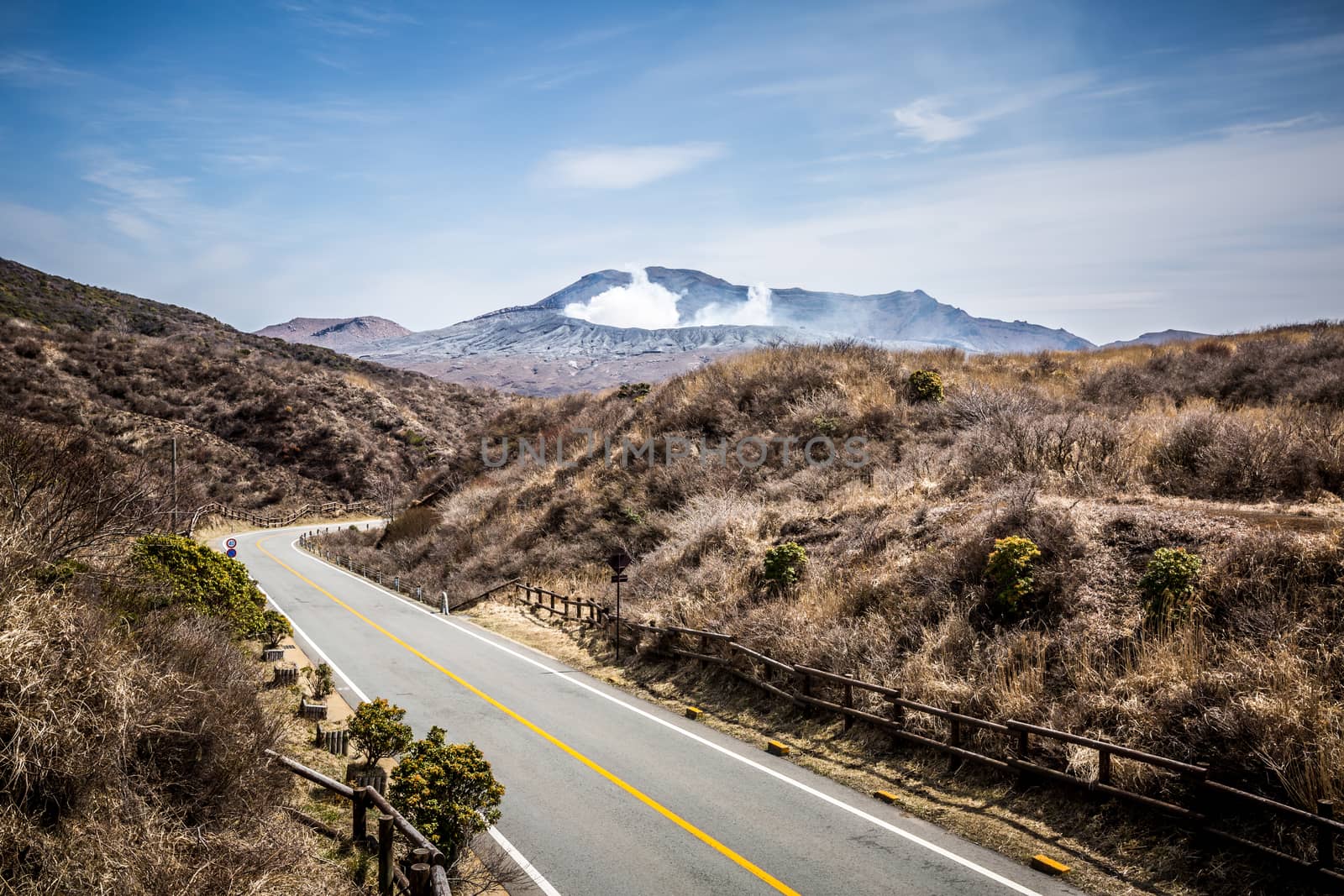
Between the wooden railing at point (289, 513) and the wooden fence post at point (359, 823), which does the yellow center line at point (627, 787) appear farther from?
the wooden railing at point (289, 513)

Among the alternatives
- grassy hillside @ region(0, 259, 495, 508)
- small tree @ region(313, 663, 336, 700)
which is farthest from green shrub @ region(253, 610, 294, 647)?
grassy hillside @ region(0, 259, 495, 508)

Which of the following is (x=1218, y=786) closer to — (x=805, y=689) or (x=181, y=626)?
(x=805, y=689)

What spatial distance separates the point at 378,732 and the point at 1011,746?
28.3ft

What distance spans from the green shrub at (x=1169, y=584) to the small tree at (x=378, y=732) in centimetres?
1058

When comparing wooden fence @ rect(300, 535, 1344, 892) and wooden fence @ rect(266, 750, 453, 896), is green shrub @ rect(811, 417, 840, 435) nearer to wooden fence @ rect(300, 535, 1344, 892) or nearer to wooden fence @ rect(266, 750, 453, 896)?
wooden fence @ rect(300, 535, 1344, 892)

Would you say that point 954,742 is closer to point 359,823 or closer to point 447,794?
point 447,794

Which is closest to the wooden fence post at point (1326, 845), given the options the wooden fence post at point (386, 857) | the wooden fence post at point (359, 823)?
the wooden fence post at point (386, 857)

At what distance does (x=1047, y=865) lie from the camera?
287 inches

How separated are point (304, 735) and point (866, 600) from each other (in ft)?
33.3

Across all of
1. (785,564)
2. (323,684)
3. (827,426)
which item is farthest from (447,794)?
(827,426)

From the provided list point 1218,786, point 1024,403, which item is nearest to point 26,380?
point 1024,403

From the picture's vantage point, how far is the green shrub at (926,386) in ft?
81.5

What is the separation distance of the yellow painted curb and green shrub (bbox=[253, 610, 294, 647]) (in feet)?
55.6

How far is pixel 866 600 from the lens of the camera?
45.2ft
